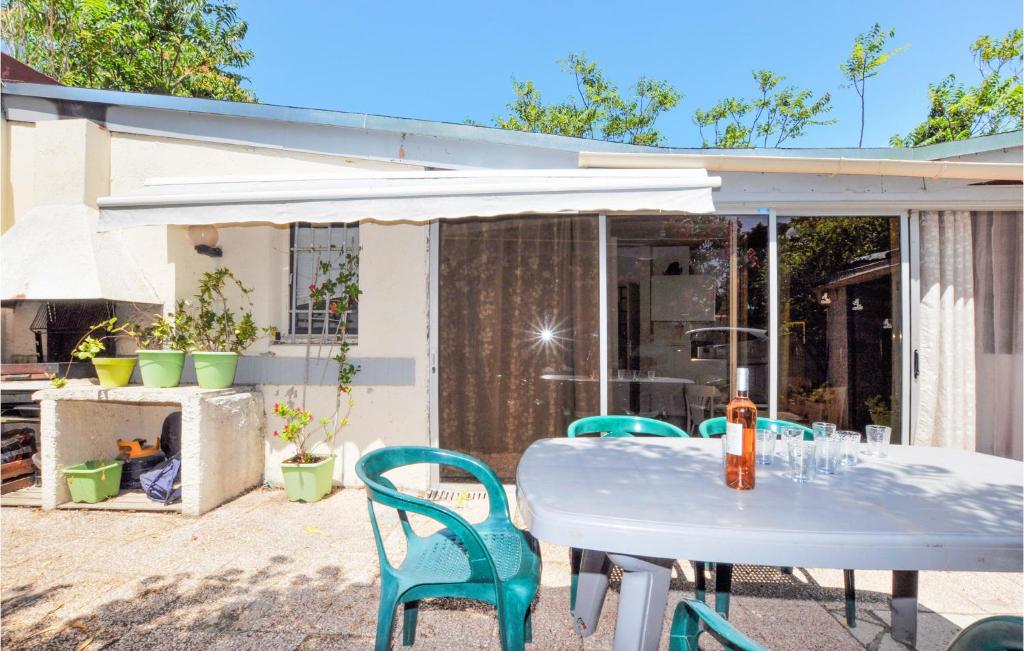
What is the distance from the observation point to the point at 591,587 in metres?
2.16

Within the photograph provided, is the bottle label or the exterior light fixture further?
the exterior light fixture

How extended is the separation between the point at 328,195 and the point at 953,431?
5203mm

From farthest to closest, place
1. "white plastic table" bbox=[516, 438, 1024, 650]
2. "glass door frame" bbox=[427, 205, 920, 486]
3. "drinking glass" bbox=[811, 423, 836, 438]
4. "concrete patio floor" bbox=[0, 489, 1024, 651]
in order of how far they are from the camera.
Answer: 1. "glass door frame" bbox=[427, 205, 920, 486]
2. "concrete patio floor" bbox=[0, 489, 1024, 651]
3. "drinking glass" bbox=[811, 423, 836, 438]
4. "white plastic table" bbox=[516, 438, 1024, 650]

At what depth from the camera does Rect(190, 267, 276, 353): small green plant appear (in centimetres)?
412

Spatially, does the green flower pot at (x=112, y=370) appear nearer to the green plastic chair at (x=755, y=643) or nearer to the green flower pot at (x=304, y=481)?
the green flower pot at (x=304, y=481)

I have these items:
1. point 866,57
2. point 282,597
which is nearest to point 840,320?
point 282,597

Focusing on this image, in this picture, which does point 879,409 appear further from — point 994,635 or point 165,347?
point 165,347

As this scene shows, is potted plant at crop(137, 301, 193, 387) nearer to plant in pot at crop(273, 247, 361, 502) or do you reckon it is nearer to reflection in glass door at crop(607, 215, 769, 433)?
plant in pot at crop(273, 247, 361, 502)

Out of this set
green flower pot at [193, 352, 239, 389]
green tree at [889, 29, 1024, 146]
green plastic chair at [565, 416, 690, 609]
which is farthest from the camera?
green tree at [889, 29, 1024, 146]

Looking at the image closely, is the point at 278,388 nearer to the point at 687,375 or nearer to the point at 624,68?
the point at 687,375

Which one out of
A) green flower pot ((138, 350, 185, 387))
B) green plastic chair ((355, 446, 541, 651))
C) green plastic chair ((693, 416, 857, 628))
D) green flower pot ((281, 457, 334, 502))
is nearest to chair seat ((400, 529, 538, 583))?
green plastic chair ((355, 446, 541, 651))

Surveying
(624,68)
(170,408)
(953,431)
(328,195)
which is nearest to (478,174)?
(328,195)

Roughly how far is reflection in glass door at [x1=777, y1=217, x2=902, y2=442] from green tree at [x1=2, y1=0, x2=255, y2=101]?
48.1ft

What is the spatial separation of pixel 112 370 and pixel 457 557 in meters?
3.40
